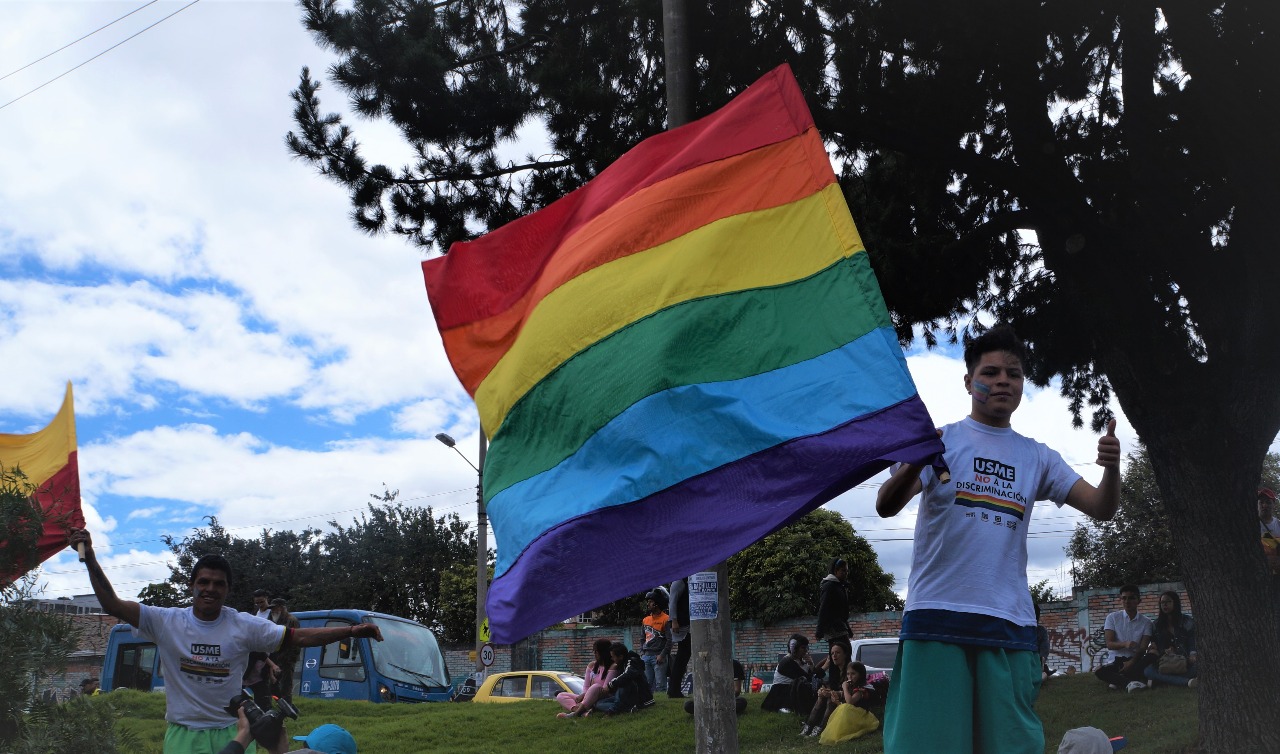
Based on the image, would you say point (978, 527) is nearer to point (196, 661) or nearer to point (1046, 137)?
point (196, 661)

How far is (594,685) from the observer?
1444 cm

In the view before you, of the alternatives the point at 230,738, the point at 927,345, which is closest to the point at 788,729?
the point at 927,345

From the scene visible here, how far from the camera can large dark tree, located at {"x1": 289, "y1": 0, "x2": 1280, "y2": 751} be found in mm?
8875

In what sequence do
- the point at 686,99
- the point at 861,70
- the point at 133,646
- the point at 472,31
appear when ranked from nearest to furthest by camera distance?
the point at 686,99 < the point at 861,70 < the point at 472,31 < the point at 133,646

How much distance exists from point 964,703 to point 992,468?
75 centimetres

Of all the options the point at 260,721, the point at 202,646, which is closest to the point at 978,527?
the point at 260,721

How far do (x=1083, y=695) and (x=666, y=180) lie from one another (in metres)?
11.0

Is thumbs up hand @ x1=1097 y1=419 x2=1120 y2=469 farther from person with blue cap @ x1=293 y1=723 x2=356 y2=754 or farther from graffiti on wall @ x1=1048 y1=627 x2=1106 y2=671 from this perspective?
graffiti on wall @ x1=1048 y1=627 x2=1106 y2=671

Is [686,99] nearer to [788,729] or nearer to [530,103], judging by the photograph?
[530,103]

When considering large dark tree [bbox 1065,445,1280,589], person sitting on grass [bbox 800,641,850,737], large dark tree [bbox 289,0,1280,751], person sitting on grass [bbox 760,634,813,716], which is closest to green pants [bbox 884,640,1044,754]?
large dark tree [bbox 289,0,1280,751]

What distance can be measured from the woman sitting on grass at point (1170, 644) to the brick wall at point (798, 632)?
148 inches

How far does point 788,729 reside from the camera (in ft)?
41.9

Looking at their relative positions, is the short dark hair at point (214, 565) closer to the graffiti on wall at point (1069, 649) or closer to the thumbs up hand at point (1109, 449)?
the thumbs up hand at point (1109, 449)

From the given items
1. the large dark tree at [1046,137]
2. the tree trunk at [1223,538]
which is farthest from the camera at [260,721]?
the tree trunk at [1223,538]
